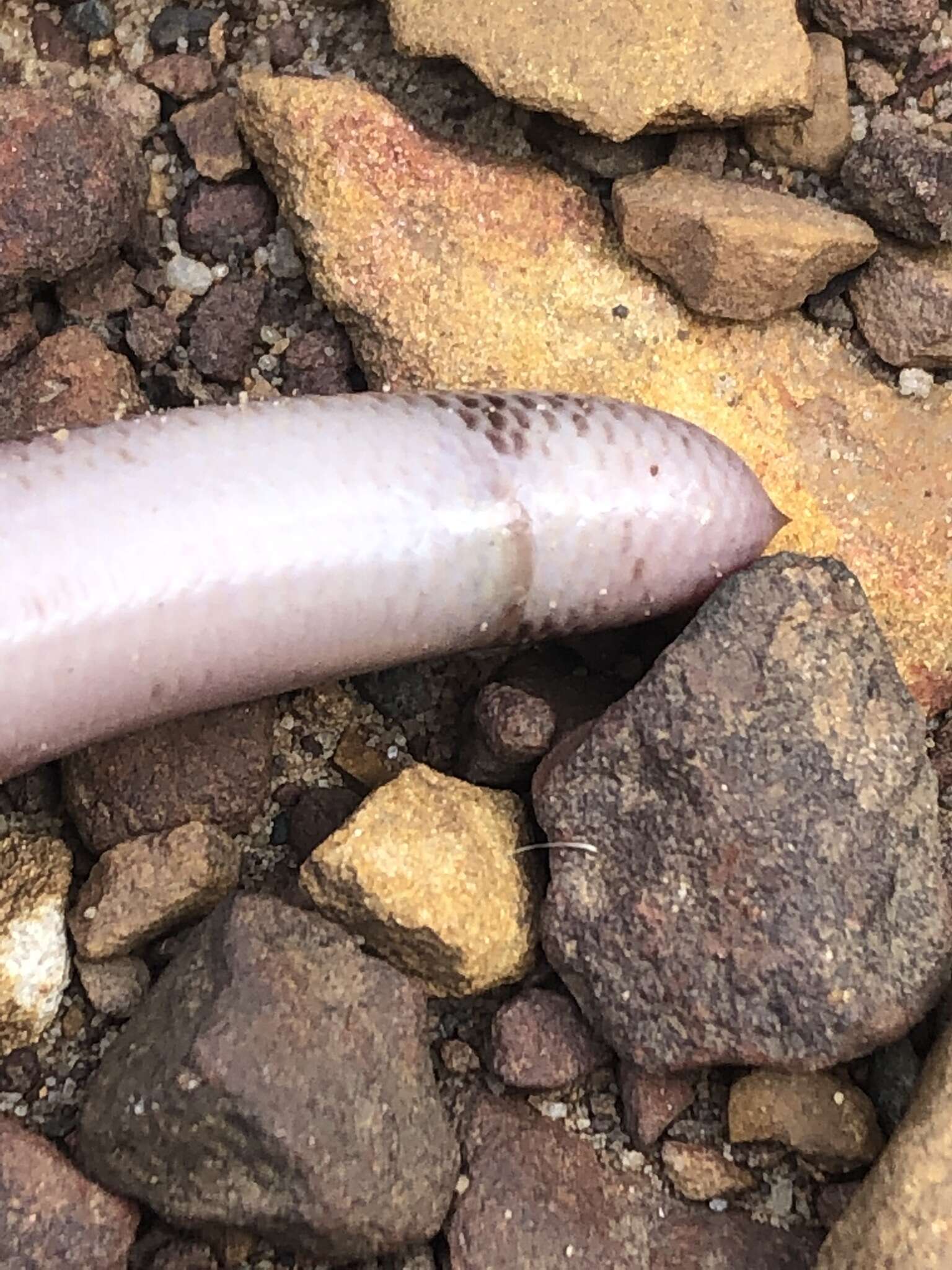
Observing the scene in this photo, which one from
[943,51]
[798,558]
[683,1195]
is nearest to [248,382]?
[798,558]

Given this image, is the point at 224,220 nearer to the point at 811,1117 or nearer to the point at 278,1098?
the point at 278,1098

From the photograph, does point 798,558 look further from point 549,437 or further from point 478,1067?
point 478,1067

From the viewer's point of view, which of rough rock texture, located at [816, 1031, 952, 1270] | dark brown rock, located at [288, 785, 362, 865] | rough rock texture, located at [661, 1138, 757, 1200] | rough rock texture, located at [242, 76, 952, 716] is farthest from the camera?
rough rock texture, located at [242, 76, 952, 716]

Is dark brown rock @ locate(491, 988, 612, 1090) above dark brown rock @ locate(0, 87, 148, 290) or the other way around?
the other way around

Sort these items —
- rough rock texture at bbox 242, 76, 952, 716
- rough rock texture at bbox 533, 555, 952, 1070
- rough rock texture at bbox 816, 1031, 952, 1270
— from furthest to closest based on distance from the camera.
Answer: rough rock texture at bbox 242, 76, 952, 716 < rough rock texture at bbox 533, 555, 952, 1070 < rough rock texture at bbox 816, 1031, 952, 1270

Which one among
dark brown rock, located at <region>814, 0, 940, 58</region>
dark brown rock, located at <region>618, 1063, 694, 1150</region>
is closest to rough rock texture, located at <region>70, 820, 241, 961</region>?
dark brown rock, located at <region>618, 1063, 694, 1150</region>

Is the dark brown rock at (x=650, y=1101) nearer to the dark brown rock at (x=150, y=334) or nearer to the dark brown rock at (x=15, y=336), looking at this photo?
the dark brown rock at (x=150, y=334)

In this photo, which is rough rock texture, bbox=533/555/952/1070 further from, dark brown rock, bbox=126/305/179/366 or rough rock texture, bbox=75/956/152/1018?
dark brown rock, bbox=126/305/179/366

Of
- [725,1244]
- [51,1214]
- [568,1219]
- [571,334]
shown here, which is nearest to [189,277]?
[571,334]
